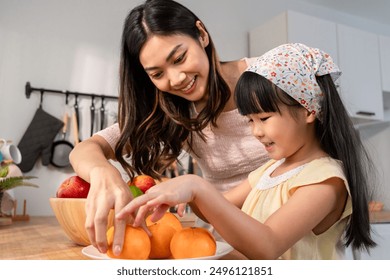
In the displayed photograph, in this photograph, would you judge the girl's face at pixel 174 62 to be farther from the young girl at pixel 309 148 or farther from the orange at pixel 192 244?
the orange at pixel 192 244

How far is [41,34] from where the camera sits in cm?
161

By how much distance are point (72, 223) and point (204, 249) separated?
253 mm

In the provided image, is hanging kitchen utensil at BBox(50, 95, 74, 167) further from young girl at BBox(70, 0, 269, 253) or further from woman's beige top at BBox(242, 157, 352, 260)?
woman's beige top at BBox(242, 157, 352, 260)

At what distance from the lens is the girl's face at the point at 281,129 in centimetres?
57

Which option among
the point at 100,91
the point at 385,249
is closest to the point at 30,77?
the point at 100,91

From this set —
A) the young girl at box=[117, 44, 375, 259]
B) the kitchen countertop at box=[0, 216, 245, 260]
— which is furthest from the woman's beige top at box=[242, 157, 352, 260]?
the kitchen countertop at box=[0, 216, 245, 260]

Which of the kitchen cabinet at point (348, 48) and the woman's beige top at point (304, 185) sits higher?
the kitchen cabinet at point (348, 48)

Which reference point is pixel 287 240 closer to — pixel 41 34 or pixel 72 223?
pixel 72 223

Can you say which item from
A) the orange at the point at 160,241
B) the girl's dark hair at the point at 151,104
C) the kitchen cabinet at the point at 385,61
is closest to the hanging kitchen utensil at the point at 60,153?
the girl's dark hair at the point at 151,104

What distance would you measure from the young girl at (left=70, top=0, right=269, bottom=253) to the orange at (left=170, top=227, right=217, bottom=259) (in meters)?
0.23

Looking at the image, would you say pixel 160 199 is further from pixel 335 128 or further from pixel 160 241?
pixel 335 128

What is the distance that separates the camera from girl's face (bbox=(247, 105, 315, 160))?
1.86 ft

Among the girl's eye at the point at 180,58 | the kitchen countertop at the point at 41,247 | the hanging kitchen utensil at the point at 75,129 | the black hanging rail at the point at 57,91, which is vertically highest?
the black hanging rail at the point at 57,91
